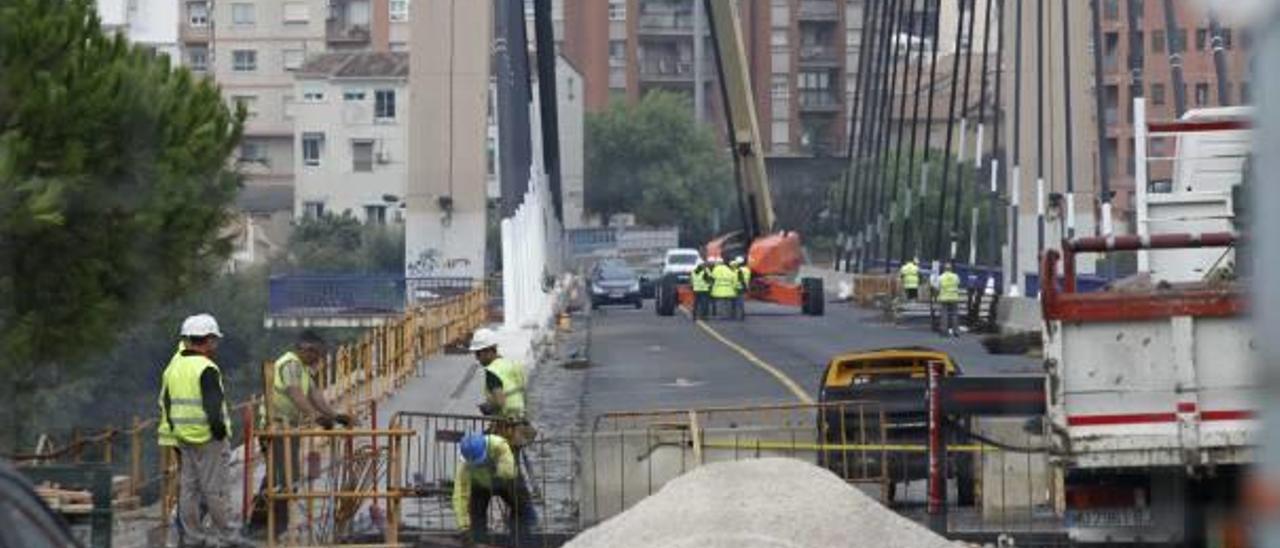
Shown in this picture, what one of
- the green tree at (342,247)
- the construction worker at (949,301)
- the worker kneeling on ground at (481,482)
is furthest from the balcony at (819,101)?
the worker kneeling on ground at (481,482)

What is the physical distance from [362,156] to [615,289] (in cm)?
1108

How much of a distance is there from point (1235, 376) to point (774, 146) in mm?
112824

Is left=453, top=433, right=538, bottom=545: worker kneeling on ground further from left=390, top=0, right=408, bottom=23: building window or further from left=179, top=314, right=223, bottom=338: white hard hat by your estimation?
left=390, top=0, right=408, bottom=23: building window

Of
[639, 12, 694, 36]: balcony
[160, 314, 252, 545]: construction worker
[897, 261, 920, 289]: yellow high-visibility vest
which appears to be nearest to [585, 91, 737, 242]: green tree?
[639, 12, 694, 36]: balcony

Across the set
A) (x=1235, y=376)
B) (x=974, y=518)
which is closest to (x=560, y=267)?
(x=974, y=518)

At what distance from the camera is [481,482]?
55.2 feet

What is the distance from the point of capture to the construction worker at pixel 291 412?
16.7 metres

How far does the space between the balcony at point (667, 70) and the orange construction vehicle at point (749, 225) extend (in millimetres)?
49813

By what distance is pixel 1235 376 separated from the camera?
12734 mm

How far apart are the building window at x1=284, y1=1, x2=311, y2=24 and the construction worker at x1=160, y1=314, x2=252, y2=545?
257ft

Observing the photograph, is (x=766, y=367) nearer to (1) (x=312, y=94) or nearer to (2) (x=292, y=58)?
(1) (x=312, y=94)

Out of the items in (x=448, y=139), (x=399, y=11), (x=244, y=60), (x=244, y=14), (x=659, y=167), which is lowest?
(x=448, y=139)

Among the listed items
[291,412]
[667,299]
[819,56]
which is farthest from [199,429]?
[819,56]

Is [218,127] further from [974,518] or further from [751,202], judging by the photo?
[751,202]
